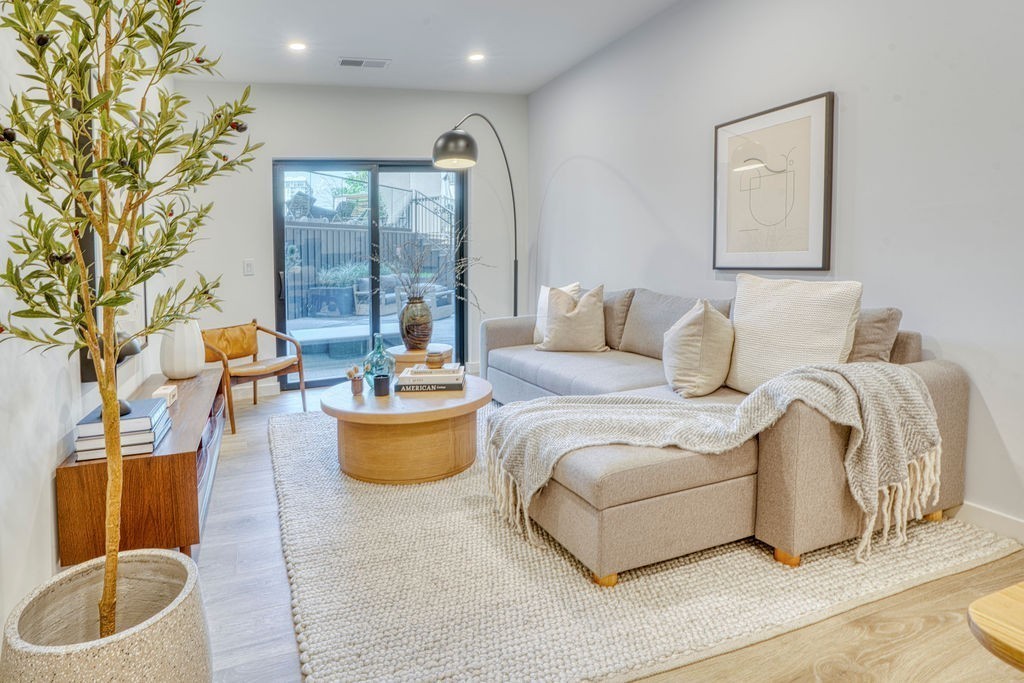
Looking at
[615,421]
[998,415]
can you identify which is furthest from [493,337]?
[998,415]

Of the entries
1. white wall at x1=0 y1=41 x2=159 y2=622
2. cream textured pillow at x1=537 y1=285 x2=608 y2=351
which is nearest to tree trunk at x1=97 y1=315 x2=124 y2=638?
white wall at x1=0 y1=41 x2=159 y2=622

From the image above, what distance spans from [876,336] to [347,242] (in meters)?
4.19

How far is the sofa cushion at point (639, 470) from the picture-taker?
200 centimetres

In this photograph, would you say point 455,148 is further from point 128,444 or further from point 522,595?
point 522,595

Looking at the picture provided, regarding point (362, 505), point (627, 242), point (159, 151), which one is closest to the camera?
point (159, 151)

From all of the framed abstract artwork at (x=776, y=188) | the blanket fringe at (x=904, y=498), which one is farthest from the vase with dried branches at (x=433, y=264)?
the blanket fringe at (x=904, y=498)

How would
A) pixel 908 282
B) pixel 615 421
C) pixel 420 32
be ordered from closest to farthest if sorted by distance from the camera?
pixel 615 421, pixel 908 282, pixel 420 32

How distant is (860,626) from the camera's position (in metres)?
1.84

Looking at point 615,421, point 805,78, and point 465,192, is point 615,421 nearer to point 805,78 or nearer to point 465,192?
point 805,78

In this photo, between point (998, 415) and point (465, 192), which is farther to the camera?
point (465, 192)

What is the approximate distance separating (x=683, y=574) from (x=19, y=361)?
80.7 inches

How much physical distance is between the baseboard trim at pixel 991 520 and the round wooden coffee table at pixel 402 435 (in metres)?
2.05

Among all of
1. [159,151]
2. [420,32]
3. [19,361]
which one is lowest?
[19,361]

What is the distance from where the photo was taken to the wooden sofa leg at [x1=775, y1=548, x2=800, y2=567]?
7.09ft
